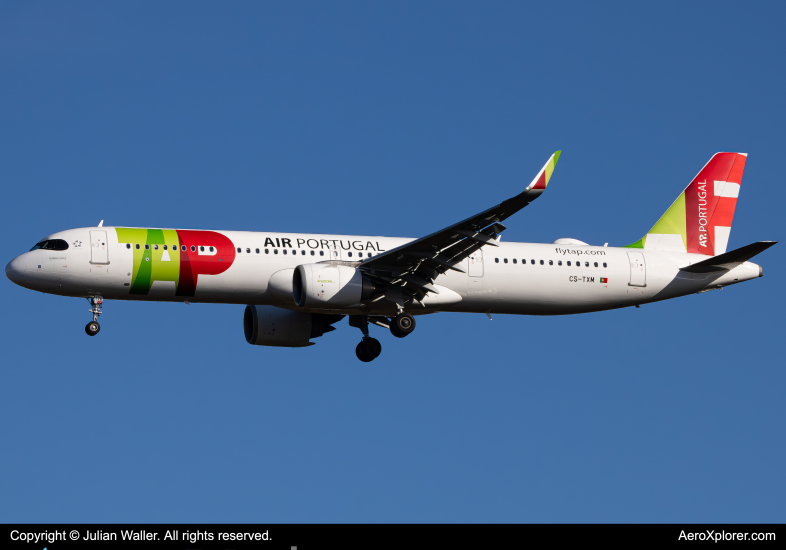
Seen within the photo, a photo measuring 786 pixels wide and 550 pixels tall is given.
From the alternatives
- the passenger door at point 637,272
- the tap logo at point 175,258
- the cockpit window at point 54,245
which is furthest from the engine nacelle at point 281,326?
the passenger door at point 637,272

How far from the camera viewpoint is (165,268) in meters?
38.7

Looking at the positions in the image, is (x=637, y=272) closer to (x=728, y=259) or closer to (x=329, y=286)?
(x=728, y=259)

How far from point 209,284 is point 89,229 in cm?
469

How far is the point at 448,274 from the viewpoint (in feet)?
135

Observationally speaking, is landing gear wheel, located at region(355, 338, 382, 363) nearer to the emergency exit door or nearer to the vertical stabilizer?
the emergency exit door

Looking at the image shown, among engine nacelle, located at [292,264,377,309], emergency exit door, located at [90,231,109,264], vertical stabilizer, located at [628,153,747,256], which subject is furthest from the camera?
vertical stabilizer, located at [628,153,747,256]

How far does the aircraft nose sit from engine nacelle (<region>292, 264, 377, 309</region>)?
9209mm

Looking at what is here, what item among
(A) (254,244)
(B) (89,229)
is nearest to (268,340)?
(A) (254,244)

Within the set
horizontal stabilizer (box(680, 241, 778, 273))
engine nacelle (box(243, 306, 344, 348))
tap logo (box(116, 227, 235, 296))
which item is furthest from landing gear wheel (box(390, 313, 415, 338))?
horizontal stabilizer (box(680, 241, 778, 273))

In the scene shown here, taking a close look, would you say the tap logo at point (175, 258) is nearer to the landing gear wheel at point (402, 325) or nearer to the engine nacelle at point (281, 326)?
the engine nacelle at point (281, 326)

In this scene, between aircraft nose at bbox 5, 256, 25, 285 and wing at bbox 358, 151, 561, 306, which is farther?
aircraft nose at bbox 5, 256, 25, 285

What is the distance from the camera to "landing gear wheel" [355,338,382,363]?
142 ft

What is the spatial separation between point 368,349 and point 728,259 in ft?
45.8
